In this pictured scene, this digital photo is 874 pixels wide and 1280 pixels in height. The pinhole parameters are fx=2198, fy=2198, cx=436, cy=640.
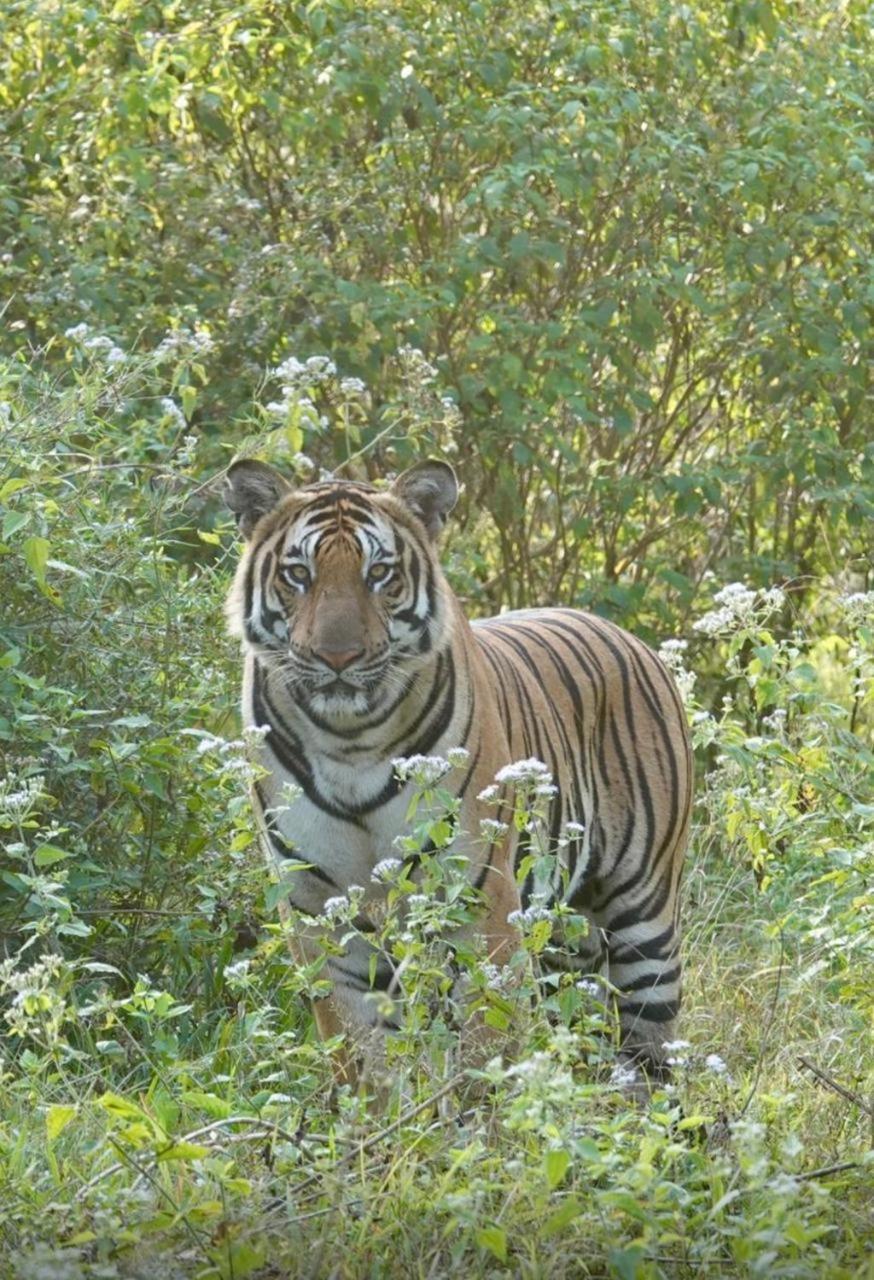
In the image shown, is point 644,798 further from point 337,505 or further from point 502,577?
point 502,577

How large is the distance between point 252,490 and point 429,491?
0.38 m

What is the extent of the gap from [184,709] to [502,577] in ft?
11.4

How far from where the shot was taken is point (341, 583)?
14.4 feet

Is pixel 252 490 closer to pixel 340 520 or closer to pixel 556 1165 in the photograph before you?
pixel 340 520

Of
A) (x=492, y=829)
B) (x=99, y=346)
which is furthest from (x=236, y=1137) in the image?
(x=99, y=346)

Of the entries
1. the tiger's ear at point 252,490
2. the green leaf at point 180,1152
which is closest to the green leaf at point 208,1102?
the green leaf at point 180,1152

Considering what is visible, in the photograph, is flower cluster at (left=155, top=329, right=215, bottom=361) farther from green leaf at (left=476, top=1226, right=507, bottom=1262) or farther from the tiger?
green leaf at (left=476, top=1226, right=507, bottom=1262)

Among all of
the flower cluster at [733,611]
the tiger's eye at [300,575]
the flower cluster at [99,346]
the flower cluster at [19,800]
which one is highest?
the flower cluster at [99,346]

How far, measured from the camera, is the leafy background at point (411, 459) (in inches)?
144

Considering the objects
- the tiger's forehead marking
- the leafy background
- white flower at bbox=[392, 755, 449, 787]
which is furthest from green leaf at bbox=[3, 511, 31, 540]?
white flower at bbox=[392, 755, 449, 787]

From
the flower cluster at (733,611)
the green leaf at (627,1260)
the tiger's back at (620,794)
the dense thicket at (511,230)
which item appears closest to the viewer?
the green leaf at (627,1260)

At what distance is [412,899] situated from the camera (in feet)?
11.8

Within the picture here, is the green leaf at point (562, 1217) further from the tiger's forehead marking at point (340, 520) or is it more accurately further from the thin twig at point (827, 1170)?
the tiger's forehead marking at point (340, 520)

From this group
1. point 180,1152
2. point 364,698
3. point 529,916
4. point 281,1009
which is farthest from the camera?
point 281,1009
